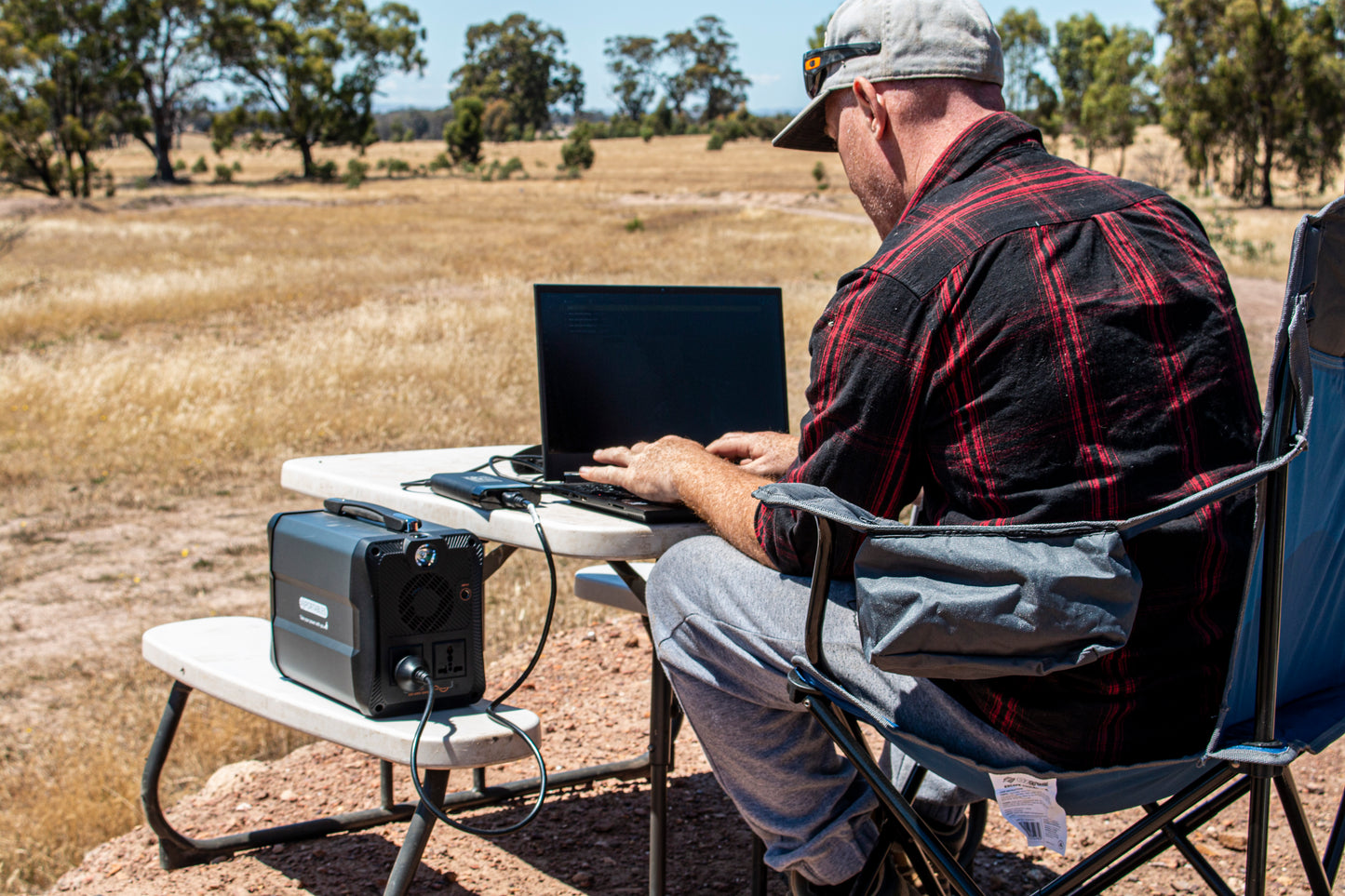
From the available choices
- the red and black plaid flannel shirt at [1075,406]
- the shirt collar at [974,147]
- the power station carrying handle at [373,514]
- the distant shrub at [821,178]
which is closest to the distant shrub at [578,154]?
the distant shrub at [821,178]

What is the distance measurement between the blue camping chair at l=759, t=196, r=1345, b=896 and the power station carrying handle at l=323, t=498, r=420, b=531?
79 centimetres

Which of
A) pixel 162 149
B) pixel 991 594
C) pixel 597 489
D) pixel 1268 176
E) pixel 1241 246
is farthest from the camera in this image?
pixel 162 149

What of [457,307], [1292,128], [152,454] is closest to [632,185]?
[1292,128]

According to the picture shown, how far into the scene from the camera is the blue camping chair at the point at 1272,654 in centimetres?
144

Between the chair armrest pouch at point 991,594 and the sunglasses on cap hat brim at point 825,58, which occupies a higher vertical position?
the sunglasses on cap hat brim at point 825,58

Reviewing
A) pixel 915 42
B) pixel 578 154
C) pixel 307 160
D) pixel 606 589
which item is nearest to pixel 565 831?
pixel 606 589

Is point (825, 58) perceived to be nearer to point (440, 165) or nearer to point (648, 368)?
point (648, 368)

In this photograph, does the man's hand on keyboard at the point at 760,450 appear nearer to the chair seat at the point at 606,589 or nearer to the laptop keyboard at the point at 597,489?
the laptop keyboard at the point at 597,489

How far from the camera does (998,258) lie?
5.16ft

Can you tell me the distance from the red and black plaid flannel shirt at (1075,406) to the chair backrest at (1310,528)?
66 mm

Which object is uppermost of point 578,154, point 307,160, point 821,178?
point 578,154

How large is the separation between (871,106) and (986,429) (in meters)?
0.66

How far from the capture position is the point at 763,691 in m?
1.83

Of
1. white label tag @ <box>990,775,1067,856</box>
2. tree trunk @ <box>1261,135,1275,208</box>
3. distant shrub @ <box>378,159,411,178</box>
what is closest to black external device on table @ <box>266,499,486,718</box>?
white label tag @ <box>990,775,1067,856</box>
